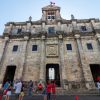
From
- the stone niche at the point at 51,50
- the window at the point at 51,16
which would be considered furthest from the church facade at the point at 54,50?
the window at the point at 51,16

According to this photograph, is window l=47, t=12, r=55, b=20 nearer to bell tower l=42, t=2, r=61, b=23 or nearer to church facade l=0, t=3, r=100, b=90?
bell tower l=42, t=2, r=61, b=23

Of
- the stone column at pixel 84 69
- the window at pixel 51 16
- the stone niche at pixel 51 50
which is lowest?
the stone column at pixel 84 69

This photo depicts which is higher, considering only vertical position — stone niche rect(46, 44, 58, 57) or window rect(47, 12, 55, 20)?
window rect(47, 12, 55, 20)

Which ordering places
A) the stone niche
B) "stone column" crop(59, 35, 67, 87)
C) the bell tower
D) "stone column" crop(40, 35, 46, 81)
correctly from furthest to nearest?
1. the bell tower
2. the stone niche
3. "stone column" crop(40, 35, 46, 81)
4. "stone column" crop(59, 35, 67, 87)

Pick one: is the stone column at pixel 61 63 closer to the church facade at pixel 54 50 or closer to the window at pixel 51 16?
the church facade at pixel 54 50

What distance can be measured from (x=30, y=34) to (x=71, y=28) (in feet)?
27.6

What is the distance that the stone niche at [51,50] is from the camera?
70.1 ft

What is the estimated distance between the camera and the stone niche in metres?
21.4

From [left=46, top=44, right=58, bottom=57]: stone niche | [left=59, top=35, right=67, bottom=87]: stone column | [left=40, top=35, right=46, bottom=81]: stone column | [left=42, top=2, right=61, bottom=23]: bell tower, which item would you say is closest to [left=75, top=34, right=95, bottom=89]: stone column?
[left=59, top=35, right=67, bottom=87]: stone column

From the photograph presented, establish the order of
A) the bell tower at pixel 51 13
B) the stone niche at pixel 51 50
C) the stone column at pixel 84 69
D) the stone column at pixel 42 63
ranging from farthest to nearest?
the bell tower at pixel 51 13
the stone niche at pixel 51 50
the stone column at pixel 42 63
the stone column at pixel 84 69

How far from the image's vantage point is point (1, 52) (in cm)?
2197

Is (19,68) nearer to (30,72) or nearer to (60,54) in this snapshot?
(30,72)

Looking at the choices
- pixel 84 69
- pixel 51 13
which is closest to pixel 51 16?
pixel 51 13

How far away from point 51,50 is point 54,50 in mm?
537
